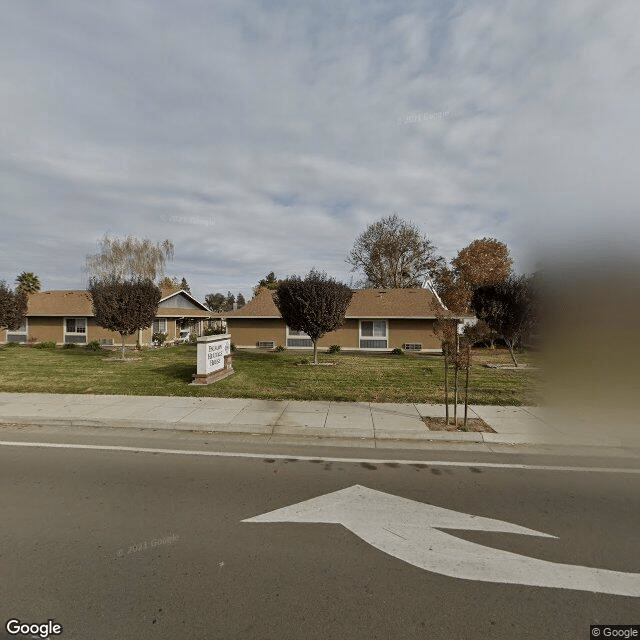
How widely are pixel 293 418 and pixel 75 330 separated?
27.2 meters

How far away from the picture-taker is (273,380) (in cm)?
1238

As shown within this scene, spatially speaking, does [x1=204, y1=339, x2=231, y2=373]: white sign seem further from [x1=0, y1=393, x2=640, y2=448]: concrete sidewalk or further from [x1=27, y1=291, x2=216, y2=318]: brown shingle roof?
[x1=27, y1=291, x2=216, y2=318]: brown shingle roof

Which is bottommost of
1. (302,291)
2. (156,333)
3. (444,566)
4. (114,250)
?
(444,566)

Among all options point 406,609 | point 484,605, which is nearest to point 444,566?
point 484,605

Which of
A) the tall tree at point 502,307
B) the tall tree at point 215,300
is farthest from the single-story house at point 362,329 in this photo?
the tall tree at point 215,300

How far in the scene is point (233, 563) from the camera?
3264 mm

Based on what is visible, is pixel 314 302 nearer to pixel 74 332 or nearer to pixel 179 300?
pixel 179 300

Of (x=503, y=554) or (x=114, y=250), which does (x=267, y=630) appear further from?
(x=114, y=250)

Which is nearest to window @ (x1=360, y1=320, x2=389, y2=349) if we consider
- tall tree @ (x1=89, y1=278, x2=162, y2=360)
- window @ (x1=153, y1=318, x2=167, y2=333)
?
tall tree @ (x1=89, y1=278, x2=162, y2=360)

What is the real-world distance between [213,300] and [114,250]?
161 feet

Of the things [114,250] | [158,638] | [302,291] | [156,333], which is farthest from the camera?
[114,250]

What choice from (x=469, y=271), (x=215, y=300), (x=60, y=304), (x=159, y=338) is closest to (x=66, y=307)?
(x=60, y=304)

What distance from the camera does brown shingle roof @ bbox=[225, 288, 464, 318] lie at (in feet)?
81.8

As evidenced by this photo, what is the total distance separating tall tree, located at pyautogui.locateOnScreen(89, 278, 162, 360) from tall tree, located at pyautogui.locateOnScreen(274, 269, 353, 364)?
21.5 ft
